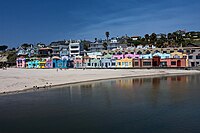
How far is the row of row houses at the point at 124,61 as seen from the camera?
68.5 meters

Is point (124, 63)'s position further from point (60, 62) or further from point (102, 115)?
point (102, 115)

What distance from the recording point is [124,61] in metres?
75.2

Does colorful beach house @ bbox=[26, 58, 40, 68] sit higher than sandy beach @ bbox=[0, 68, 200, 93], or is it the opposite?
colorful beach house @ bbox=[26, 58, 40, 68]

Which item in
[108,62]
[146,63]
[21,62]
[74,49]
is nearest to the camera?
[146,63]

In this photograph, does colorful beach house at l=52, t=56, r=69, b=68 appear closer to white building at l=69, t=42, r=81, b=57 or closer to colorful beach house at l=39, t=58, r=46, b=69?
colorful beach house at l=39, t=58, r=46, b=69

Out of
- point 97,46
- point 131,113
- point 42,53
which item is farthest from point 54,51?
point 131,113

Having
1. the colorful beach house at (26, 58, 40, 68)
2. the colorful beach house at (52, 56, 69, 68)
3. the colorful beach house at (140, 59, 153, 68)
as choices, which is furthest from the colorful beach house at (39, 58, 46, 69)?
the colorful beach house at (140, 59, 153, 68)

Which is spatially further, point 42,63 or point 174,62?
point 42,63

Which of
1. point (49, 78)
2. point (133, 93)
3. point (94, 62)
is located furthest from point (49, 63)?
point (133, 93)

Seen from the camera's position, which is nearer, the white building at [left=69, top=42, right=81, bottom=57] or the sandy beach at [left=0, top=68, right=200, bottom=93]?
the sandy beach at [left=0, top=68, right=200, bottom=93]

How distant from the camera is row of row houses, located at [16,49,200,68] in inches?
2697

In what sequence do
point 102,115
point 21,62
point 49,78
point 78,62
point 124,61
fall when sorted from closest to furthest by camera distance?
point 102,115
point 49,78
point 124,61
point 78,62
point 21,62

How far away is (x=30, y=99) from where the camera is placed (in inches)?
1026

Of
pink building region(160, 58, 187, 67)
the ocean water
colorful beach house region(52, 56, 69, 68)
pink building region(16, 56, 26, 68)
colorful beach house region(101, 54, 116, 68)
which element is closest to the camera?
the ocean water
